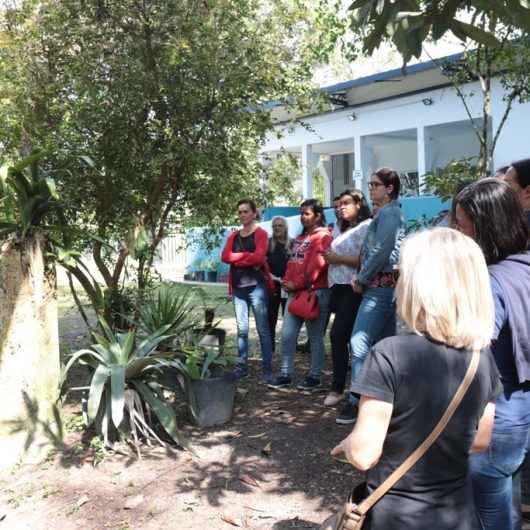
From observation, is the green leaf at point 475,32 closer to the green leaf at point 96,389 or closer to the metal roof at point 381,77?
the green leaf at point 96,389

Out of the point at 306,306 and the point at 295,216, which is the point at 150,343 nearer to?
the point at 306,306

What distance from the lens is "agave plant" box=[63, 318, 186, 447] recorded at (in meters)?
4.81

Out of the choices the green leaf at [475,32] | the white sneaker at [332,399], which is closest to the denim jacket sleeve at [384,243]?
the white sneaker at [332,399]

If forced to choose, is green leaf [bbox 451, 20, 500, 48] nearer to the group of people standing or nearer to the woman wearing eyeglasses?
the group of people standing

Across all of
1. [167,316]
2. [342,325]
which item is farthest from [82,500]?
[342,325]

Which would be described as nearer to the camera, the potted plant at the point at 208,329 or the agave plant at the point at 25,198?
→ the agave plant at the point at 25,198

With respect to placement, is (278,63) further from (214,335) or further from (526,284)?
(526,284)

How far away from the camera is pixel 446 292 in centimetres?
200

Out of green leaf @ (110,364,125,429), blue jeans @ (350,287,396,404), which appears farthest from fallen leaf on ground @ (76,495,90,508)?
blue jeans @ (350,287,396,404)

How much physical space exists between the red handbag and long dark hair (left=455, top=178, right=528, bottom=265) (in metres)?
3.62

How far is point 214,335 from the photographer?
715 centimetres

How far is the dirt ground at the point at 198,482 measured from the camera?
3.97m

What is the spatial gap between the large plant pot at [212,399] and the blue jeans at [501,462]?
307cm

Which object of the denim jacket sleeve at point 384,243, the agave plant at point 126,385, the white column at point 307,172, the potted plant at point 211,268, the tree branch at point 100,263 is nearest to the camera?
the agave plant at point 126,385
